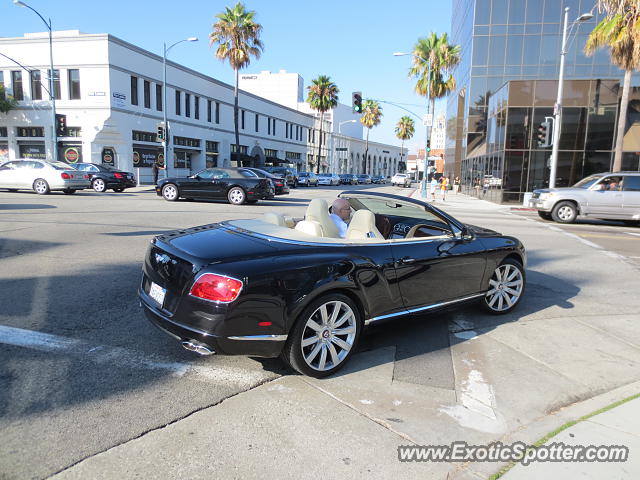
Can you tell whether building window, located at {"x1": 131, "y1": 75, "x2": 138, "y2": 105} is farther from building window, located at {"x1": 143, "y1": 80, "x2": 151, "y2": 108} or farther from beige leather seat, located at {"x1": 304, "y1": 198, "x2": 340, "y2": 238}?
beige leather seat, located at {"x1": 304, "y1": 198, "x2": 340, "y2": 238}

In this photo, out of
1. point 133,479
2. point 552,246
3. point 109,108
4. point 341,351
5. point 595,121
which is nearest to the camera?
point 133,479

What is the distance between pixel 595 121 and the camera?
24141 millimetres

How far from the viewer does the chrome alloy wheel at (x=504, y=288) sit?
5287mm

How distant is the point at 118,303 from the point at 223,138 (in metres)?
44.7

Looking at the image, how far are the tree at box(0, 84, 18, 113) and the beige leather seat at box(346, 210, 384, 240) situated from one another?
1456 inches

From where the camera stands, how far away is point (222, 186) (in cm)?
1850

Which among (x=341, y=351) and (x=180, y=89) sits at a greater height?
(x=180, y=89)

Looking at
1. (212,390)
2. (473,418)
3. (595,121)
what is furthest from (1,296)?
(595,121)

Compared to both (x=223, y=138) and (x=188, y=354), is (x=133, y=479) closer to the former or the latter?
(x=188, y=354)

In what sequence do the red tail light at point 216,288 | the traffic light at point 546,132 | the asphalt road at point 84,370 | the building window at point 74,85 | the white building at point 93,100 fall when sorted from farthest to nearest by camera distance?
the building window at point 74,85
the white building at point 93,100
the traffic light at point 546,132
the red tail light at point 216,288
the asphalt road at point 84,370

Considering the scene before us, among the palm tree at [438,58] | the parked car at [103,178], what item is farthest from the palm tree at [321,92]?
the parked car at [103,178]

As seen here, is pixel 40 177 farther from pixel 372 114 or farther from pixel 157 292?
pixel 372 114

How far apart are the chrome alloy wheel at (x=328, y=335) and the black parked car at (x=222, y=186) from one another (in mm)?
14884

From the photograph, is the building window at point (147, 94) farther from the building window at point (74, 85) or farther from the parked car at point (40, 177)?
the parked car at point (40, 177)
